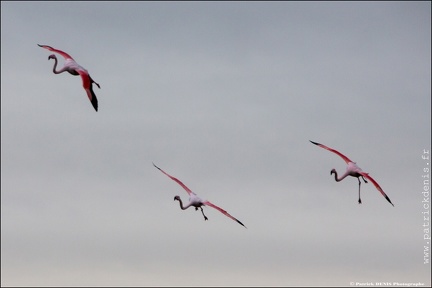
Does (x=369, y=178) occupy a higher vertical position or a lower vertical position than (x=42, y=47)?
lower

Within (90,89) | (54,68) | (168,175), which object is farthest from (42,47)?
(168,175)

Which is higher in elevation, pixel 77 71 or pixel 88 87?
pixel 77 71

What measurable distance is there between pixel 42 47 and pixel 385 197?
24.3 m

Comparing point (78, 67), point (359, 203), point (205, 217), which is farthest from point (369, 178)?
point (78, 67)

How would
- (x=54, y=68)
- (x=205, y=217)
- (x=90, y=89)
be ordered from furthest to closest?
(x=205, y=217), (x=54, y=68), (x=90, y=89)

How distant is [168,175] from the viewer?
9019 centimetres

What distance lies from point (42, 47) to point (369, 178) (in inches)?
961

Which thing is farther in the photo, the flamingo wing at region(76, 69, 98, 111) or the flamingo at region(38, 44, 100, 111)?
the flamingo at region(38, 44, 100, 111)

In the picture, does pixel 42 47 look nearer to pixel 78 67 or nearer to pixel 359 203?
pixel 78 67

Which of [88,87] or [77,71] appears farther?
[77,71]

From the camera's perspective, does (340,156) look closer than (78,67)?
No

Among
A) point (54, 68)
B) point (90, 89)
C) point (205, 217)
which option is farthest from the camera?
point (205, 217)

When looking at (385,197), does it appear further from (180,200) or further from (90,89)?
(90,89)

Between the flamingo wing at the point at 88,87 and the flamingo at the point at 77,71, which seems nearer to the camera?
the flamingo wing at the point at 88,87
